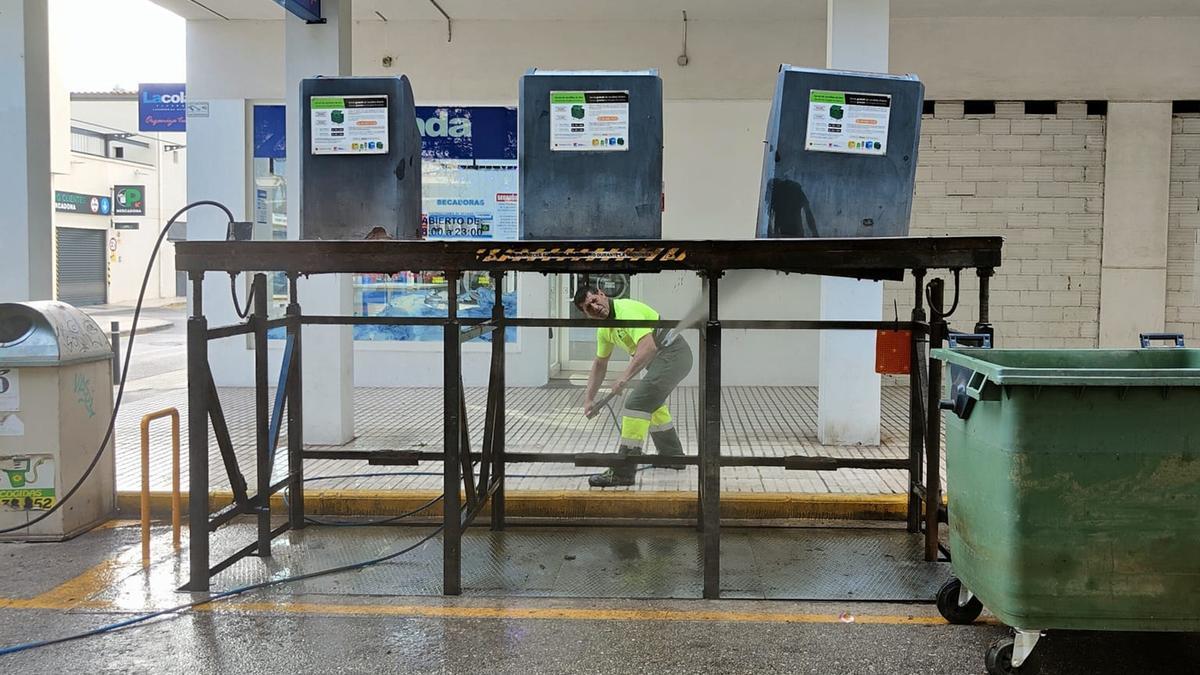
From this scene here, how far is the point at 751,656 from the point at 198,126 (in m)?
9.79

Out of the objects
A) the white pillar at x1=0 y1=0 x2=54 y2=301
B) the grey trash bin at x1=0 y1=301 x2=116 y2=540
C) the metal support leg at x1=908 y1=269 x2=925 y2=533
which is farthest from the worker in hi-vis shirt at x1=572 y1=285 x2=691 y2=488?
the white pillar at x1=0 y1=0 x2=54 y2=301

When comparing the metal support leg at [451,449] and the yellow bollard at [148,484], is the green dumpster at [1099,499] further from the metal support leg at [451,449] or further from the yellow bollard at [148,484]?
the yellow bollard at [148,484]

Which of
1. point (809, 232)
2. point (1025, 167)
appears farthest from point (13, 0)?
point (1025, 167)

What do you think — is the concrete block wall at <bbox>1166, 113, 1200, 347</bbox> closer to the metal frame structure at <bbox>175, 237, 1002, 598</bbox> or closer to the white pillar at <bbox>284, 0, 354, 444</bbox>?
the metal frame structure at <bbox>175, 237, 1002, 598</bbox>

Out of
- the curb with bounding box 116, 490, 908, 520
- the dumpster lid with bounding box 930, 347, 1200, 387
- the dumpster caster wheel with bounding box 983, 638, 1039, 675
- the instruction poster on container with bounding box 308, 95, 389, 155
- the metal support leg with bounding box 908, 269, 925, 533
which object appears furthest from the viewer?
the curb with bounding box 116, 490, 908, 520

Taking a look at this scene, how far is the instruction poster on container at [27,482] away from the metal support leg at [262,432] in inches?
55.8

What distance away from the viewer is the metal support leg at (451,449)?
447 centimetres

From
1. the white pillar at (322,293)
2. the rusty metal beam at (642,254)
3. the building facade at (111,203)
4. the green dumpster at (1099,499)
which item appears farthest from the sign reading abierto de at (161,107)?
the building facade at (111,203)

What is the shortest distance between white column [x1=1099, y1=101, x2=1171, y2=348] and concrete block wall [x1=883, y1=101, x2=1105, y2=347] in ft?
0.45

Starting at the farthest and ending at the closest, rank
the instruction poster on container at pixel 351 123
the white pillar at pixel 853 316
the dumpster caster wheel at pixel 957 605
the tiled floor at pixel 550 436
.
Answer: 1. the white pillar at pixel 853 316
2. the tiled floor at pixel 550 436
3. the instruction poster on container at pixel 351 123
4. the dumpster caster wheel at pixel 957 605

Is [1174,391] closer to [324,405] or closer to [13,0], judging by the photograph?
[324,405]

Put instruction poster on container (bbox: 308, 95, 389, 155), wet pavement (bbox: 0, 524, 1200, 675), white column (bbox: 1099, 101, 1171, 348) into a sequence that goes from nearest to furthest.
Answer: wet pavement (bbox: 0, 524, 1200, 675)
instruction poster on container (bbox: 308, 95, 389, 155)
white column (bbox: 1099, 101, 1171, 348)

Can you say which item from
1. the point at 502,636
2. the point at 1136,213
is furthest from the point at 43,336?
the point at 1136,213

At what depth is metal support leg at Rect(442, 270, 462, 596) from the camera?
4469 mm
